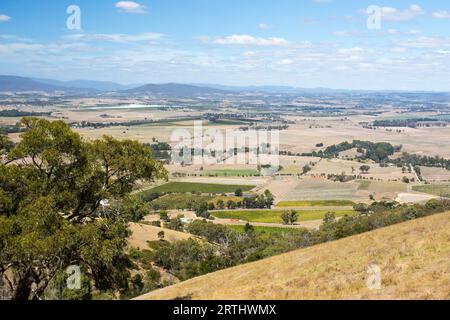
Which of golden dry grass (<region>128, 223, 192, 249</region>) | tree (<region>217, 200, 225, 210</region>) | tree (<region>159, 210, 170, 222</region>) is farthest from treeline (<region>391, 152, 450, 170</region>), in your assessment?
golden dry grass (<region>128, 223, 192, 249</region>)

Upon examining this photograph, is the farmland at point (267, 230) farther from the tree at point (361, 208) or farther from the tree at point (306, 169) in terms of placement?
the tree at point (306, 169)

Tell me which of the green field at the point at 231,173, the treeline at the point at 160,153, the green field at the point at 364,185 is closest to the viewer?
the green field at the point at 364,185

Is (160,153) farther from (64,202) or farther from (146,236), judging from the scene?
(64,202)

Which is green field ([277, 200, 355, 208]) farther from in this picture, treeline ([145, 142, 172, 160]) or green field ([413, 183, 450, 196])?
treeline ([145, 142, 172, 160])

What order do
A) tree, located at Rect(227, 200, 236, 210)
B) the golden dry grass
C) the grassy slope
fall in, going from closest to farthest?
the grassy slope, the golden dry grass, tree, located at Rect(227, 200, 236, 210)

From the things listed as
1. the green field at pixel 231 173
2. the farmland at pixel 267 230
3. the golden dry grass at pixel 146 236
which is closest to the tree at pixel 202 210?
the farmland at pixel 267 230
